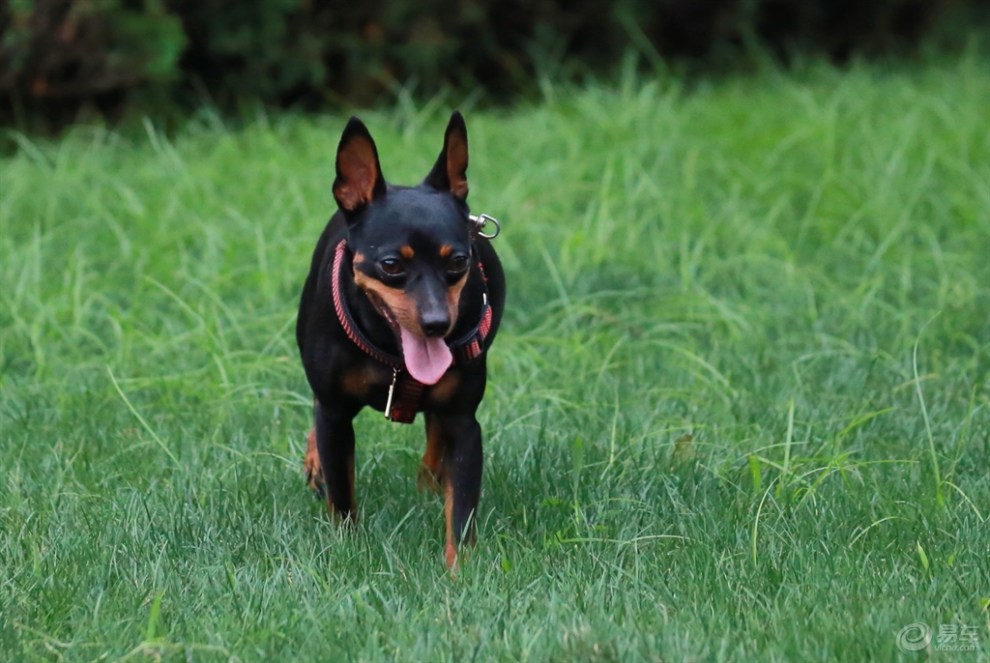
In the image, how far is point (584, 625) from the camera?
308 cm

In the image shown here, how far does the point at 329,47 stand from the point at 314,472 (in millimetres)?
5642

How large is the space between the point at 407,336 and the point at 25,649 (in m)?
1.05

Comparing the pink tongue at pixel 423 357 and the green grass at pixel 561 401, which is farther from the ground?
the pink tongue at pixel 423 357

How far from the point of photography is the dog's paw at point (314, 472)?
Result: 408 centimetres

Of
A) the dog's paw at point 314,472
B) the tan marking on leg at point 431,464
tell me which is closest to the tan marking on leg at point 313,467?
the dog's paw at point 314,472

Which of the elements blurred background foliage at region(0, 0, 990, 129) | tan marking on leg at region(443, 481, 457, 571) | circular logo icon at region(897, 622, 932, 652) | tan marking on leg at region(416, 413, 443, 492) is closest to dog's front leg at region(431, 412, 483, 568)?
tan marking on leg at region(443, 481, 457, 571)

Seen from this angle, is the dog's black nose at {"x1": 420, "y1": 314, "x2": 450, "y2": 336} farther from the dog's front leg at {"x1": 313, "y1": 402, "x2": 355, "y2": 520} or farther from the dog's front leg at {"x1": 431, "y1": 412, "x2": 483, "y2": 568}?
the dog's front leg at {"x1": 313, "y1": 402, "x2": 355, "y2": 520}

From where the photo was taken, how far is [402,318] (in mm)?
3396

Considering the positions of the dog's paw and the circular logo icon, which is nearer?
the circular logo icon

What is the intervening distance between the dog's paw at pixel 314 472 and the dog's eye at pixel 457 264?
2.60 ft

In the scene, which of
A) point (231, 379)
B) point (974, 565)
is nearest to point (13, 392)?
point (231, 379)

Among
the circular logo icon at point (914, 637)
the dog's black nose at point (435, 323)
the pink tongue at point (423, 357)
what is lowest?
the circular logo icon at point (914, 637)

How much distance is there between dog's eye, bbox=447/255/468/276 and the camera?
3.44 m

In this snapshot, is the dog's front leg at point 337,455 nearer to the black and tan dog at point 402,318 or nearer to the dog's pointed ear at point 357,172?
the black and tan dog at point 402,318
